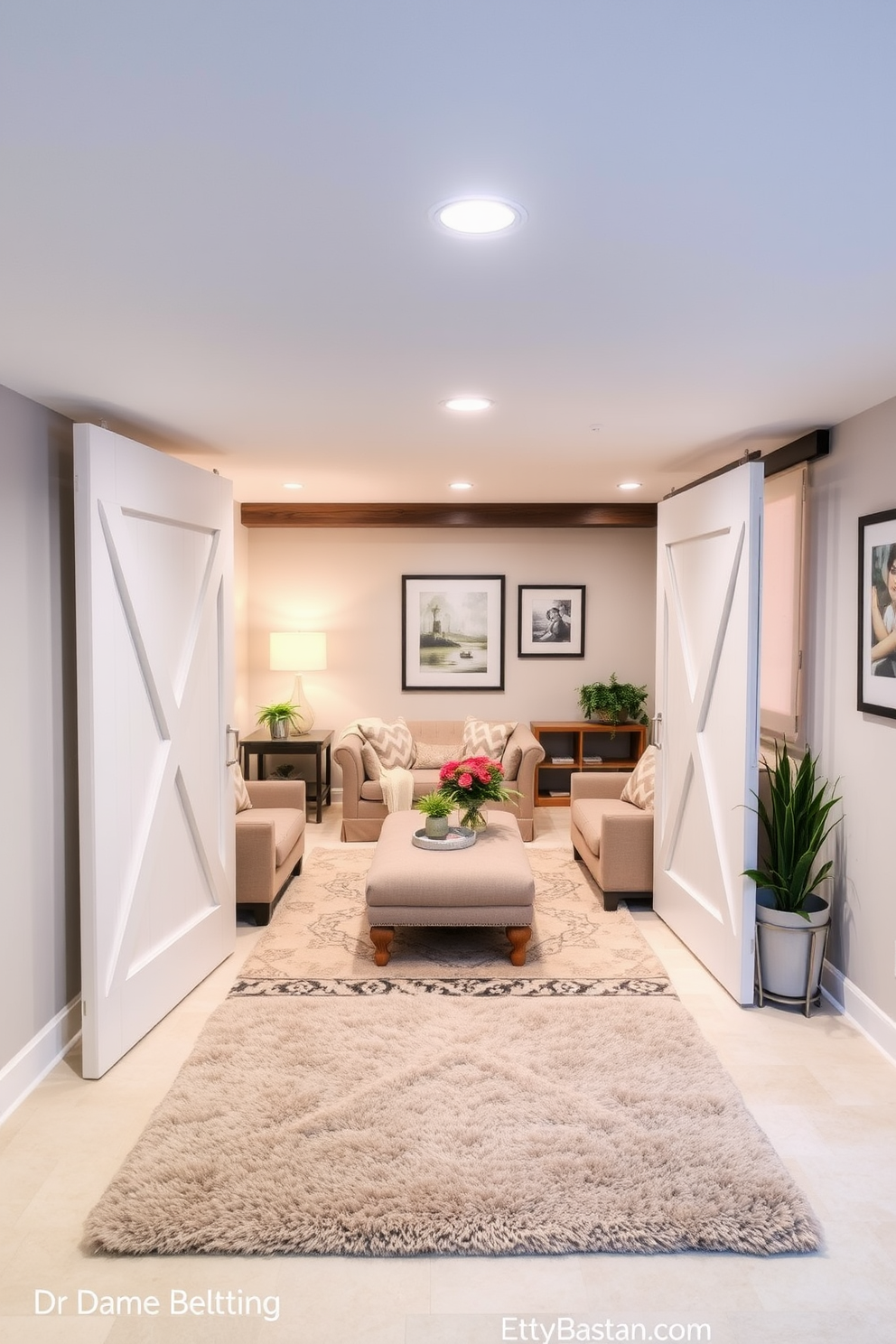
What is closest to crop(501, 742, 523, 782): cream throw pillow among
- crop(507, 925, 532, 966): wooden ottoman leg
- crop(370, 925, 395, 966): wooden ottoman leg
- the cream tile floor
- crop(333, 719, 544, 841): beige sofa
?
crop(333, 719, 544, 841): beige sofa

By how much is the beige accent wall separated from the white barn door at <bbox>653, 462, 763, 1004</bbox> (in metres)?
2.53

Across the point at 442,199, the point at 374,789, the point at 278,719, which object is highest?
the point at 442,199

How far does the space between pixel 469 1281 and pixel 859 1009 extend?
1991mm

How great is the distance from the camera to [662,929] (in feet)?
14.9

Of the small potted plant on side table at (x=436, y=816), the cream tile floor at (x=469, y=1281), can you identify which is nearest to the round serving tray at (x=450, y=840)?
the small potted plant on side table at (x=436, y=816)

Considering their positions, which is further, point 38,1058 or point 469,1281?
point 38,1058

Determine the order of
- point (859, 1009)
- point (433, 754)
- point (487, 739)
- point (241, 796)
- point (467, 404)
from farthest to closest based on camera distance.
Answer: point (433, 754) < point (487, 739) < point (241, 796) < point (859, 1009) < point (467, 404)

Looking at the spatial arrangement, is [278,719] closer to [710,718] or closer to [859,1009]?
[710,718]

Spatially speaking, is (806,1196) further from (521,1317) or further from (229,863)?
(229,863)

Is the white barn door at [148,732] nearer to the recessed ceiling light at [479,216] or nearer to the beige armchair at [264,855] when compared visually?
the beige armchair at [264,855]

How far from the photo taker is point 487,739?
6.57 metres

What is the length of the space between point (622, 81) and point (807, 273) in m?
0.91

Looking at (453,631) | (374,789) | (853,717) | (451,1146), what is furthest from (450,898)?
(453,631)

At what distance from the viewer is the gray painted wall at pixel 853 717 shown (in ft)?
10.6
